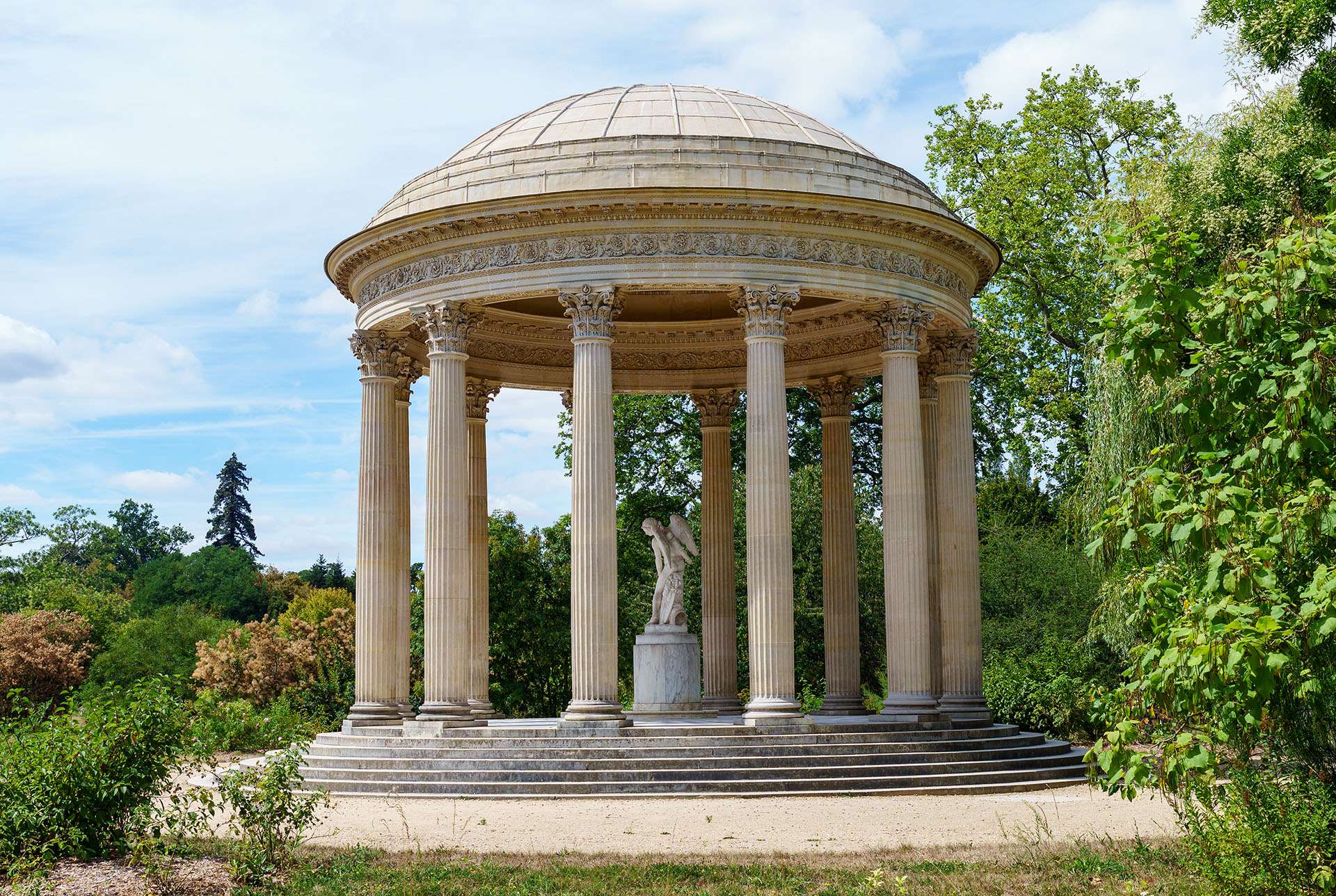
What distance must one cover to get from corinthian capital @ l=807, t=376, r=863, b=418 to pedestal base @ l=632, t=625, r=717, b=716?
12194 mm

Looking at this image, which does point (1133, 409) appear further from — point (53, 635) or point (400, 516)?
point (53, 635)

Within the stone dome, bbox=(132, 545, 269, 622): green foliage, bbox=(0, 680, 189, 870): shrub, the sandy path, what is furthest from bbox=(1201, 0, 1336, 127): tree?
bbox=(132, 545, 269, 622): green foliage

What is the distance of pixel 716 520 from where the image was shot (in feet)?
210

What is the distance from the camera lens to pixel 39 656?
93625 mm

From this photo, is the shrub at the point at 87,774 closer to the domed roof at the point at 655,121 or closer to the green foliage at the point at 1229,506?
the green foliage at the point at 1229,506

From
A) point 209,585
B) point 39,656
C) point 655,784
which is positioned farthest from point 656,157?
point 209,585

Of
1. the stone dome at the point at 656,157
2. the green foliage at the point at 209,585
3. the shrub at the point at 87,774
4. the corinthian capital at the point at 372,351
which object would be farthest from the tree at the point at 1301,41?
the green foliage at the point at 209,585

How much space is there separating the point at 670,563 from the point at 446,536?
451 inches

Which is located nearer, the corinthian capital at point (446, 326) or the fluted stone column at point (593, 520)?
the fluted stone column at point (593, 520)

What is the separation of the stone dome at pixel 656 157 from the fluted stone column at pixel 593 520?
15.0 ft

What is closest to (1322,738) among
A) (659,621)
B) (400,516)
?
(659,621)

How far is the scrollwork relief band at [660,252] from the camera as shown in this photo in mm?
49469

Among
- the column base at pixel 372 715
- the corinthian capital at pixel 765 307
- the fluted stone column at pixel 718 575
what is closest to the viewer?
the corinthian capital at pixel 765 307

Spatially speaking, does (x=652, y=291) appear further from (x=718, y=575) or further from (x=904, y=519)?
Answer: (x=718, y=575)
